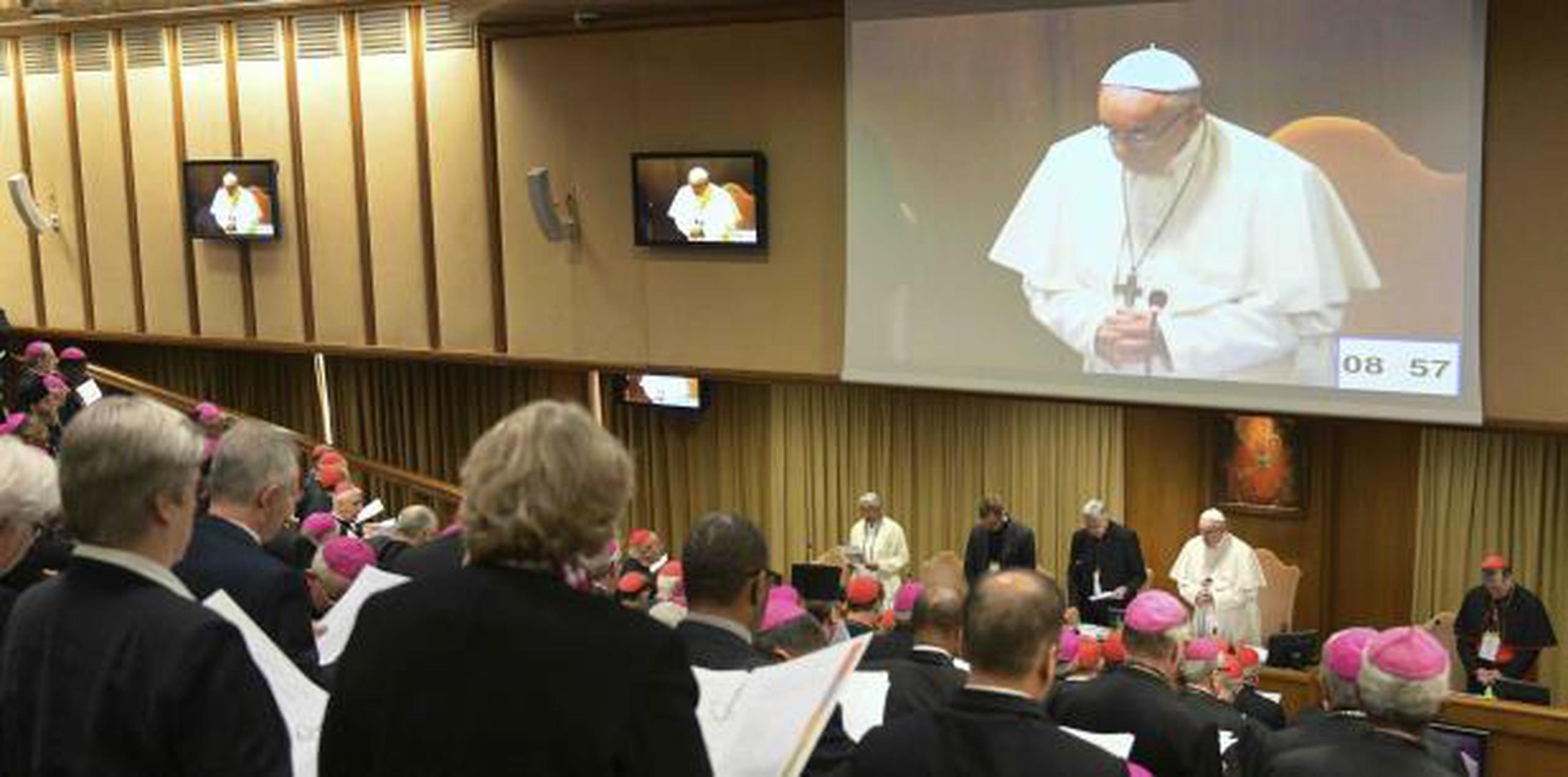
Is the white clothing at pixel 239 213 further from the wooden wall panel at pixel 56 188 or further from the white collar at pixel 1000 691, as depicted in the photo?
the white collar at pixel 1000 691

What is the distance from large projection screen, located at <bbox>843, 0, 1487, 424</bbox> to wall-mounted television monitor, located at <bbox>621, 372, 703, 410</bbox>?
3.07 metres

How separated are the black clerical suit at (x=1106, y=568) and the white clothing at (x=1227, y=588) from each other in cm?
38

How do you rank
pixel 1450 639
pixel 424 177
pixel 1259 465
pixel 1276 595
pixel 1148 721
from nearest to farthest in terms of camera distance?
pixel 1148 721 → pixel 1450 639 → pixel 1276 595 → pixel 1259 465 → pixel 424 177

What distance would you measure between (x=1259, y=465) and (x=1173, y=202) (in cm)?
320

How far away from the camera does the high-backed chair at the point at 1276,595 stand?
Result: 10281 mm

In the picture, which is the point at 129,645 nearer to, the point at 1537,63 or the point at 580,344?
the point at 1537,63

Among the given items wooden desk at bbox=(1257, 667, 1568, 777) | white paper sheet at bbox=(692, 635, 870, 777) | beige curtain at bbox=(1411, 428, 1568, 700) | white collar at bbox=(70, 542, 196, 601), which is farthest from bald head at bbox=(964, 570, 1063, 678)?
beige curtain at bbox=(1411, 428, 1568, 700)

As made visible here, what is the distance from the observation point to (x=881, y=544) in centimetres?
1073

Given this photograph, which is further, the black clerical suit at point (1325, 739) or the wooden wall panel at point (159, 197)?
the wooden wall panel at point (159, 197)

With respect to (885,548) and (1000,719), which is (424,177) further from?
(1000,719)

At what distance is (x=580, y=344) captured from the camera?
34.4ft

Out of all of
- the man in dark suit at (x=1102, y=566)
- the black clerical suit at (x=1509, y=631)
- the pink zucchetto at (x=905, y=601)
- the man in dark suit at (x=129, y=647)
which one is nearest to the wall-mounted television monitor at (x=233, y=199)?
the man in dark suit at (x=1102, y=566)

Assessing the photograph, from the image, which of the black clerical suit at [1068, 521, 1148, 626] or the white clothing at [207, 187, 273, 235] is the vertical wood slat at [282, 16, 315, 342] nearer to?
the white clothing at [207, 187, 273, 235]

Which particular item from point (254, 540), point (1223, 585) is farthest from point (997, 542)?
point (254, 540)
